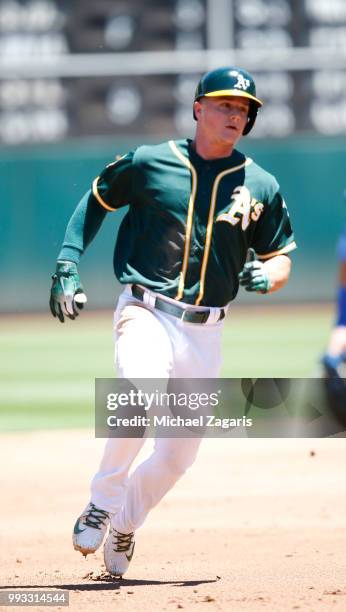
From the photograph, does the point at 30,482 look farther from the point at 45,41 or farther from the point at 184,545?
the point at 45,41

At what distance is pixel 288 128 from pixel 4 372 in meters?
7.35

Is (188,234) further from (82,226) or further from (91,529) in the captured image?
(91,529)

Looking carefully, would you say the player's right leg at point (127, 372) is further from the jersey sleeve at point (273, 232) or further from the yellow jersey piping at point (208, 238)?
the jersey sleeve at point (273, 232)

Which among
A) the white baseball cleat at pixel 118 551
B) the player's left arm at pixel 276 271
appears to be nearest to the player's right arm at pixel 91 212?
the player's left arm at pixel 276 271

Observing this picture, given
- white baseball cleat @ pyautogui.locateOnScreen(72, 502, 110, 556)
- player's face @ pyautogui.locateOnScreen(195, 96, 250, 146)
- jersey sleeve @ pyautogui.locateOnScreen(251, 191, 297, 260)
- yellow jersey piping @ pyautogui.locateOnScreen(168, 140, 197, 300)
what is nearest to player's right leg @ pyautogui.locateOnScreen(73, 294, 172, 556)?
white baseball cleat @ pyautogui.locateOnScreen(72, 502, 110, 556)

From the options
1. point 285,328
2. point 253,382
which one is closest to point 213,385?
point 253,382

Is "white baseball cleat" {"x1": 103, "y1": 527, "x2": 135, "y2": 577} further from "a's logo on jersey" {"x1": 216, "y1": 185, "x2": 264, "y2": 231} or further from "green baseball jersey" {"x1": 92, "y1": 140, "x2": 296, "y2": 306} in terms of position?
"a's logo on jersey" {"x1": 216, "y1": 185, "x2": 264, "y2": 231}

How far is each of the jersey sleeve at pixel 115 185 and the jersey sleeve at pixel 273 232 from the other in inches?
20.2

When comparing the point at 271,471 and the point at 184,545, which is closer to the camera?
the point at 184,545

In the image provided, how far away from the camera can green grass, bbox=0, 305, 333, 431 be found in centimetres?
941

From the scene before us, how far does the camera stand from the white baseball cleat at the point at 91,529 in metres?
4.53

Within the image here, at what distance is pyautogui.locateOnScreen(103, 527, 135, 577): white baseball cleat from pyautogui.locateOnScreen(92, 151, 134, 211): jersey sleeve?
1.22 meters

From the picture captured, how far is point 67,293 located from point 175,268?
405mm

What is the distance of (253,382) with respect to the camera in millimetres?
8930
